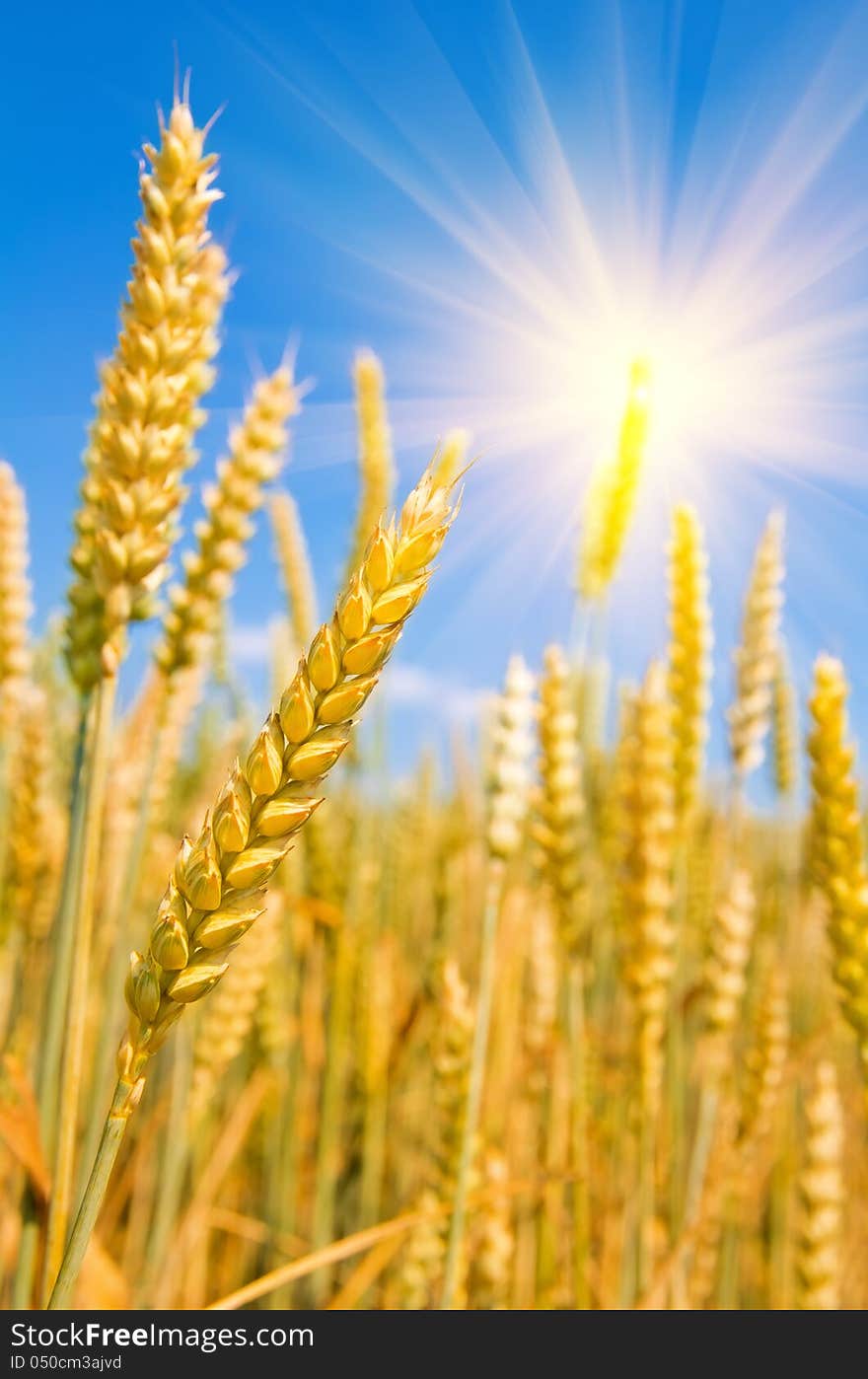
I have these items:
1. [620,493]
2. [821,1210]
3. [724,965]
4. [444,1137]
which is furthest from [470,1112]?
[620,493]

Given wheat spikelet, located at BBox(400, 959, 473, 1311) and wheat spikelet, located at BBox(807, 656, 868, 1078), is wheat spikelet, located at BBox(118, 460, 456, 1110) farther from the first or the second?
wheat spikelet, located at BBox(807, 656, 868, 1078)

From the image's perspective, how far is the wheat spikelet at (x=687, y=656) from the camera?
1.41 metres

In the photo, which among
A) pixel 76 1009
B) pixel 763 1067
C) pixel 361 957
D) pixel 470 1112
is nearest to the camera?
pixel 76 1009

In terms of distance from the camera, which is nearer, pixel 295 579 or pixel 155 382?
pixel 155 382

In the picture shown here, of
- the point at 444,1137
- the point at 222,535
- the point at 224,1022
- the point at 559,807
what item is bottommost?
the point at 444,1137

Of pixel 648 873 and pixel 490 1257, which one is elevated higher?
pixel 648 873

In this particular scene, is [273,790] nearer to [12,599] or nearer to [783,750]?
[12,599]

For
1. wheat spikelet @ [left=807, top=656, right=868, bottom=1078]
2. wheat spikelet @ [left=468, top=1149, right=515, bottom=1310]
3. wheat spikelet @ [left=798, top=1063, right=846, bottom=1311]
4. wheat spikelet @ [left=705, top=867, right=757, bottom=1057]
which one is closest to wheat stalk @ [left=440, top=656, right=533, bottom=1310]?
wheat spikelet @ [left=468, top=1149, right=515, bottom=1310]

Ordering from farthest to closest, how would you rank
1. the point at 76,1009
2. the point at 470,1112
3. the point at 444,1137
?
1. the point at 444,1137
2. the point at 470,1112
3. the point at 76,1009

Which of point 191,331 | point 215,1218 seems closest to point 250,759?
point 191,331

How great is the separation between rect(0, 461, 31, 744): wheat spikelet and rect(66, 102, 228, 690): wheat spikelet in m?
0.57

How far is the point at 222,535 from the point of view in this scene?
3.46 ft

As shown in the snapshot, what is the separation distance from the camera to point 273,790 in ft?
1.41

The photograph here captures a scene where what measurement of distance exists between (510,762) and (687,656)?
506mm
